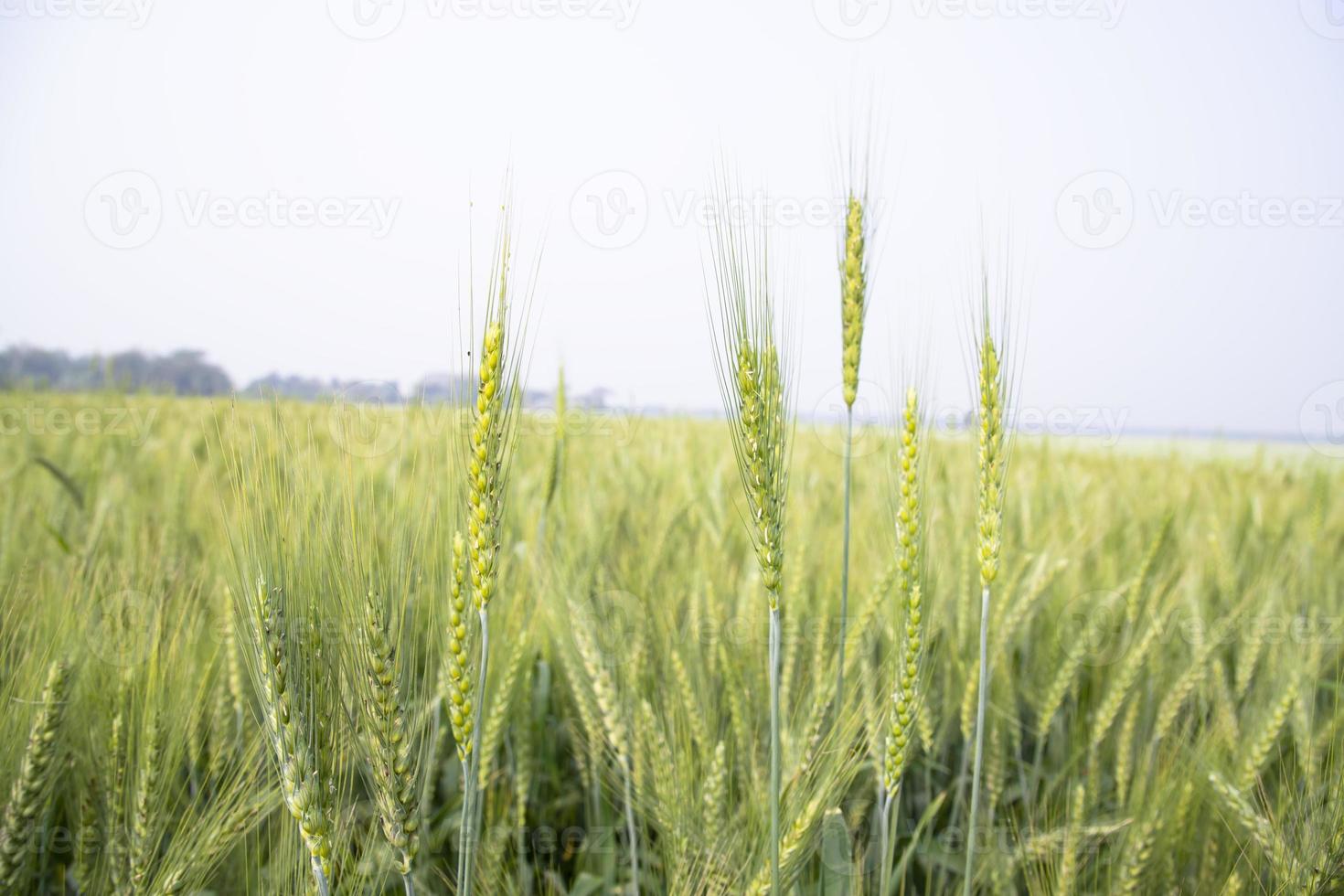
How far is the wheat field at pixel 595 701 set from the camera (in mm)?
936

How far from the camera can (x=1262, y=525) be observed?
3.79 meters

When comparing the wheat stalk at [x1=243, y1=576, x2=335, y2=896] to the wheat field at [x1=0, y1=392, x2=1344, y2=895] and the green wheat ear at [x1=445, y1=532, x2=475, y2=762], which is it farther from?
the green wheat ear at [x1=445, y1=532, x2=475, y2=762]

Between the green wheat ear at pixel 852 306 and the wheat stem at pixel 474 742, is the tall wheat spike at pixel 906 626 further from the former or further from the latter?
the wheat stem at pixel 474 742

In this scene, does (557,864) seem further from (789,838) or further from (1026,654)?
(1026,654)

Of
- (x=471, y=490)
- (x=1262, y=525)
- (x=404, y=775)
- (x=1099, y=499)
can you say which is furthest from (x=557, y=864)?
(x=1262, y=525)

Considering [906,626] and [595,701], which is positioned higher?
[906,626]

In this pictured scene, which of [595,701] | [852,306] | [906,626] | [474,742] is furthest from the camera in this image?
[595,701]

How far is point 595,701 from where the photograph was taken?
169cm

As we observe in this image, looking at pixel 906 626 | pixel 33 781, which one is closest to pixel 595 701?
pixel 906 626

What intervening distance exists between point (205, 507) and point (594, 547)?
1.78 m

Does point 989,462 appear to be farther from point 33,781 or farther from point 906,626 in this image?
point 33,781

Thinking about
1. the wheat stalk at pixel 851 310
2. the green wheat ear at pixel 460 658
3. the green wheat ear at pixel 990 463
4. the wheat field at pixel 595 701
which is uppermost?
the wheat stalk at pixel 851 310

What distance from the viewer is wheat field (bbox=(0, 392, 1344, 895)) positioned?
0.94 metres

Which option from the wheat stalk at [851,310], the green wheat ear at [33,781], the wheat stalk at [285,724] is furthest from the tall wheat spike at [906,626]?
the green wheat ear at [33,781]
